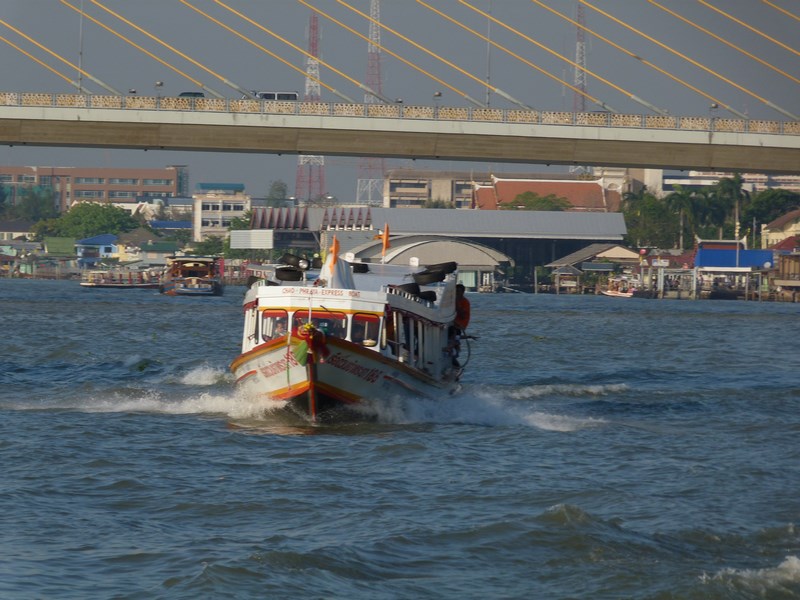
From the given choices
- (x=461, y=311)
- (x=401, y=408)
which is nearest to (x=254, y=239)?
(x=461, y=311)

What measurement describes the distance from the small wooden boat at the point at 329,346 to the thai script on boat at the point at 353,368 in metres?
0.02

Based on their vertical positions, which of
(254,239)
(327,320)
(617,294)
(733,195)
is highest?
(733,195)

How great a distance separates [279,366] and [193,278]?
7780 centimetres

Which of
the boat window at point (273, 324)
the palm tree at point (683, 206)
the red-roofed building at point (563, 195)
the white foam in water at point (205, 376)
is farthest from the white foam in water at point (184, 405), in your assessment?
the red-roofed building at point (563, 195)

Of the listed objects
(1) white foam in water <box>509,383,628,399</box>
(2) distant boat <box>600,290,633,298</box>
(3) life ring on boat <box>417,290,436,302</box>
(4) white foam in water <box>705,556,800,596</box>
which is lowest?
(2) distant boat <box>600,290,633,298</box>

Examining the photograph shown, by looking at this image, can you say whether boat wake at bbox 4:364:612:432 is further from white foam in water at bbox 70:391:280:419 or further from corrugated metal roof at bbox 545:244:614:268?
corrugated metal roof at bbox 545:244:614:268

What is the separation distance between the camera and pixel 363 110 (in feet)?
231

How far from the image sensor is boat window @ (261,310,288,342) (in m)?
24.1

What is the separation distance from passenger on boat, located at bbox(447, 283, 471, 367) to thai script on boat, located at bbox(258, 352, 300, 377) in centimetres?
707

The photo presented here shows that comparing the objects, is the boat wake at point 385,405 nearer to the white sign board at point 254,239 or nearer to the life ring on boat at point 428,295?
the life ring on boat at point 428,295

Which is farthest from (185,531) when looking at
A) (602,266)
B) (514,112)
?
(602,266)

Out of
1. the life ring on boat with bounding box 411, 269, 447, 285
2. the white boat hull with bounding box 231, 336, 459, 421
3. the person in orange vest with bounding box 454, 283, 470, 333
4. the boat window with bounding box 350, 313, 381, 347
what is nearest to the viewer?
the white boat hull with bounding box 231, 336, 459, 421

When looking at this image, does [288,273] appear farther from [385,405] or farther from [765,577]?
[765,577]

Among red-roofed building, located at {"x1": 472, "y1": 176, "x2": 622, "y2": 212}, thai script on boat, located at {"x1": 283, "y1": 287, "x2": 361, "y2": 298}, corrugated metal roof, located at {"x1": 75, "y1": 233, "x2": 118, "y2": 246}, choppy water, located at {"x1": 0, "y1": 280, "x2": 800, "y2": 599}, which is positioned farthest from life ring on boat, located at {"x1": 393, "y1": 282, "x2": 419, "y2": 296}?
corrugated metal roof, located at {"x1": 75, "y1": 233, "x2": 118, "y2": 246}
